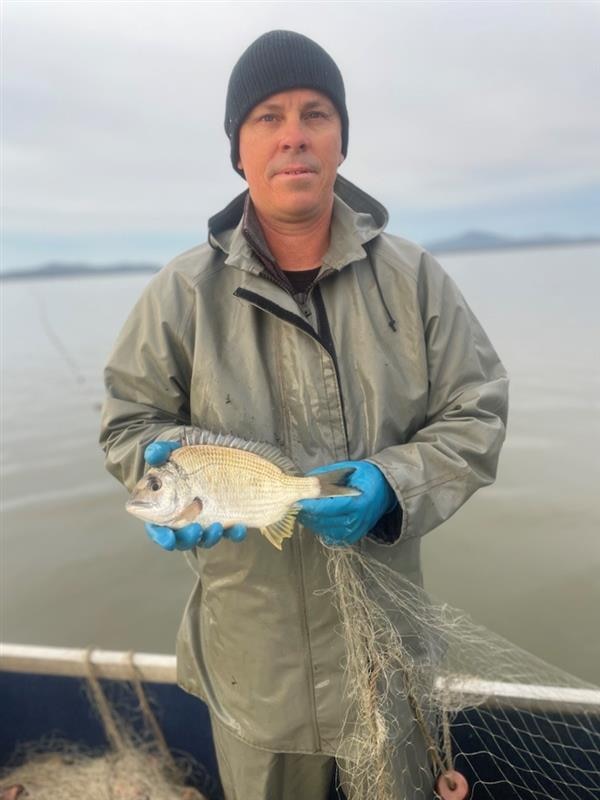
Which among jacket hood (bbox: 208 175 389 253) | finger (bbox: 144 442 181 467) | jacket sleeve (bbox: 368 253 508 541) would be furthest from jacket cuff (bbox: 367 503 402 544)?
jacket hood (bbox: 208 175 389 253)

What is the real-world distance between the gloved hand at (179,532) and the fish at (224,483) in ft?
0.09

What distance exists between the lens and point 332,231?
108 inches

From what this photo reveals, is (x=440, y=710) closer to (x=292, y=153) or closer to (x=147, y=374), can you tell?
(x=147, y=374)

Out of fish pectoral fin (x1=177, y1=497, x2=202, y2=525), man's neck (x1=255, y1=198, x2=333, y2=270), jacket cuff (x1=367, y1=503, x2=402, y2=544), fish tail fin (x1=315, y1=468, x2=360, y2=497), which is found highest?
man's neck (x1=255, y1=198, x2=333, y2=270)

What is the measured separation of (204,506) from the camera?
2.48 m

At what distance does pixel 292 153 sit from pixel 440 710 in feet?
8.72

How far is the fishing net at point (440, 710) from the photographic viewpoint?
2.53m

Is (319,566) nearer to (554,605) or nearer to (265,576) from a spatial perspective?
→ (265,576)

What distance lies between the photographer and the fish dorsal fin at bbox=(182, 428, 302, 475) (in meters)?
2.44

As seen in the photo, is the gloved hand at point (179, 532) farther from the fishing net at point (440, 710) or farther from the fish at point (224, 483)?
the fishing net at point (440, 710)

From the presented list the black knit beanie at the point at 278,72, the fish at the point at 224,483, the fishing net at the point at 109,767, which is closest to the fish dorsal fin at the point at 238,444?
the fish at the point at 224,483

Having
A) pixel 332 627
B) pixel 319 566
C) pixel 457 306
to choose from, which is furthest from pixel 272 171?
pixel 332 627

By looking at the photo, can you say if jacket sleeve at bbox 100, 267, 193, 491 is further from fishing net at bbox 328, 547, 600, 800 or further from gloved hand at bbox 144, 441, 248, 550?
fishing net at bbox 328, 547, 600, 800

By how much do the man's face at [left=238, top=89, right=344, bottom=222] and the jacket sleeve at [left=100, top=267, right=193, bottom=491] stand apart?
1.72 ft
